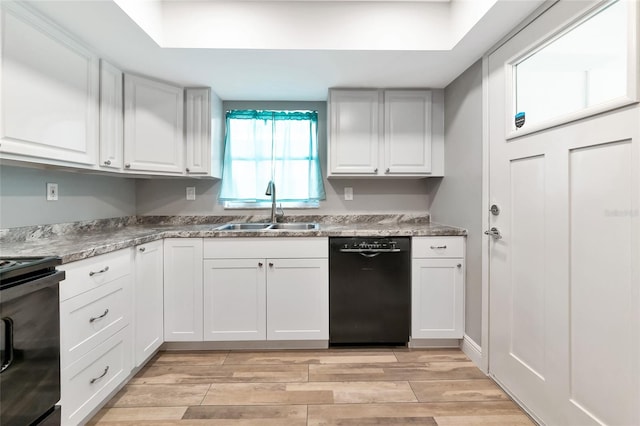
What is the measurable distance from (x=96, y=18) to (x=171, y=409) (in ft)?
6.83

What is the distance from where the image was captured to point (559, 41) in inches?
56.0

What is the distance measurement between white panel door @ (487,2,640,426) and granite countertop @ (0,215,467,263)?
0.61 meters

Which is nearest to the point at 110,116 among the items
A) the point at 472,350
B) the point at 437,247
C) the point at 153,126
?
the point at 153,126

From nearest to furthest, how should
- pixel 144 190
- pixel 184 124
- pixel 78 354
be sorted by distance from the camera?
pixel 78 354 → pixel 184 124 → pixel 144 190

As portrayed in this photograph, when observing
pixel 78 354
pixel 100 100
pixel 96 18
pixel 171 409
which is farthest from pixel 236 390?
pixel 96 18

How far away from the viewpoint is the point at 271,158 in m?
2.84

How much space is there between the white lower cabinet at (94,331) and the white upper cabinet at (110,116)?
672mm

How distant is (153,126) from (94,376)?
165cm

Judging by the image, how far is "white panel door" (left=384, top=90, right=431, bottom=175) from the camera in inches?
98.9

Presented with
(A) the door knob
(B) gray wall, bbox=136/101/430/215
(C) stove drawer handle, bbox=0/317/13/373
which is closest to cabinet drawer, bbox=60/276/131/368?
(C) stove drawer handle, bbox=0/317/13/373

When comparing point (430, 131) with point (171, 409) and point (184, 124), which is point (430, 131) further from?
point (171, 409)

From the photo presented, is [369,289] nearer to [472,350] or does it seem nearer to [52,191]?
[472,350]

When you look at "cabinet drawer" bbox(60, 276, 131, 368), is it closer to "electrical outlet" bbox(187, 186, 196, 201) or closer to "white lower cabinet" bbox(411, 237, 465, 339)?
"electrical outlet" bbox(187, 186, 196, 201)

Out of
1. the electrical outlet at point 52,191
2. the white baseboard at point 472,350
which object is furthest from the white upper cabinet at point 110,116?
the white baseboard at point 472,350
